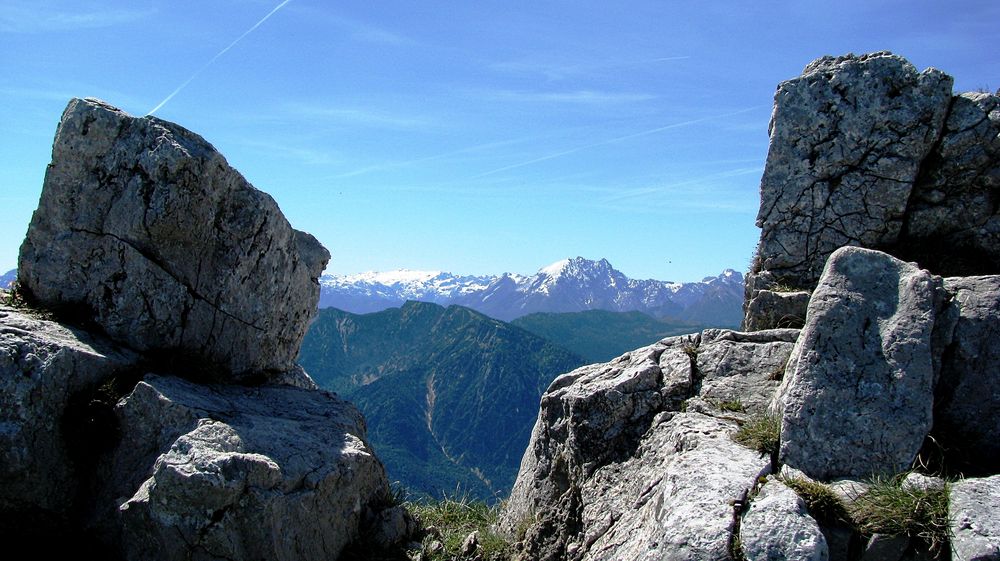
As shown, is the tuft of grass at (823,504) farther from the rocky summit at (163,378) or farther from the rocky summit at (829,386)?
the rocky summit at (163,378)

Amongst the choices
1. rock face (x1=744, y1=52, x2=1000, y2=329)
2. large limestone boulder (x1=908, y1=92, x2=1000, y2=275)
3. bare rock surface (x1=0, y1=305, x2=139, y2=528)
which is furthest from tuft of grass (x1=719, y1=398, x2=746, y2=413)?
bare rock surface (x1=0, y1=305, x2=139, y2=528)

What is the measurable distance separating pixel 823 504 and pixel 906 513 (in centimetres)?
87

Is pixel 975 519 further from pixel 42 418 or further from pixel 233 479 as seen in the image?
pixel 42 418

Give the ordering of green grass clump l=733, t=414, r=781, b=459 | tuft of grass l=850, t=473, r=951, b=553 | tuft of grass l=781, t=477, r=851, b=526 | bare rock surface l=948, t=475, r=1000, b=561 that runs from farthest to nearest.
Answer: green grass clump l=733, t=414, r=781, b=459 < tuft of grass l=781, t=477, r=851, b=526 < tuft of grass l=850, t=473, r=951, b=553 < bare rock surface l=948, t=475, r=1000, b=561

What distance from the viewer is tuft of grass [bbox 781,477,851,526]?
8484 millimetres

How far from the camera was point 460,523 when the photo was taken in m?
15.1

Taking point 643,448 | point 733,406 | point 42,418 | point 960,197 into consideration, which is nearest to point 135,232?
point 42,418

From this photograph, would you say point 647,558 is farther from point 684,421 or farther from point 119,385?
point 119,385

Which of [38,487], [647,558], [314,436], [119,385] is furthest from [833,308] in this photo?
[38,487]

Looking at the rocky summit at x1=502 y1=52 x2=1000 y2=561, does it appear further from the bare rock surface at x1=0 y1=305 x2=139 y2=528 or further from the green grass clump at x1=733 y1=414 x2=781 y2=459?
the bare rock surface at x1=0 y1=305 x2=139 y2=528

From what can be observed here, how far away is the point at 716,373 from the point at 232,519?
7859 mm

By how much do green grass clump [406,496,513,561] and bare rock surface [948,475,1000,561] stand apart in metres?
7.23

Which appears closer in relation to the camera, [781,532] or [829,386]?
[781,532]

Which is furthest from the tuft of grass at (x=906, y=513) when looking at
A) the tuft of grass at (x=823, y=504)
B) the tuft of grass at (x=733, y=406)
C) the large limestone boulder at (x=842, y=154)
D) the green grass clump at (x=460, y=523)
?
the green grass clump at (x=460, y=523)
